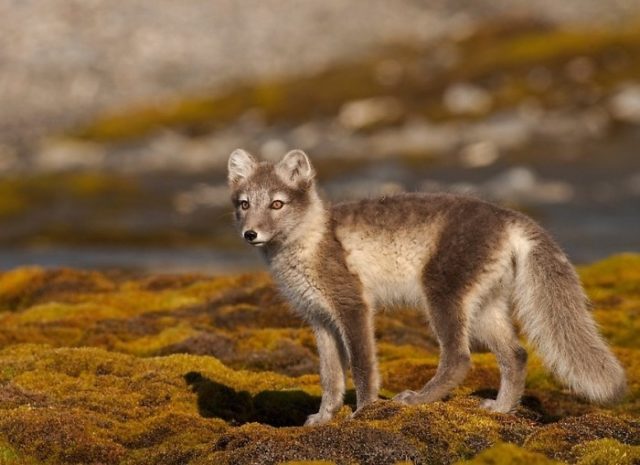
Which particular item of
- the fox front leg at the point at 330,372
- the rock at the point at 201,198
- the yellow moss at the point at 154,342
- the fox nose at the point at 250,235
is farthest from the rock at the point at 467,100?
the fox nose at the point at 250,235

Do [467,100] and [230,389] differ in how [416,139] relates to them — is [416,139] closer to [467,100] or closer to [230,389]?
[467,100]

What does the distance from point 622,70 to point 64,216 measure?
55476mm

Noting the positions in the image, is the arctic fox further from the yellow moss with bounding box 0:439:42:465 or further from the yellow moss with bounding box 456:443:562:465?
the yellow moss with bounding box 0:439:42:465

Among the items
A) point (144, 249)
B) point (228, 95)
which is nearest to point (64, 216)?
point (144, 249)

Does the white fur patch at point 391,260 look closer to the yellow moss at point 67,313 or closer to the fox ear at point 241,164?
the fox ear at point 241,164

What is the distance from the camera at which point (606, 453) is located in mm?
10430

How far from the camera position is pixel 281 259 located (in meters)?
13.6

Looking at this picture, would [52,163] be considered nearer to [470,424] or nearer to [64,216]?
[64,216]

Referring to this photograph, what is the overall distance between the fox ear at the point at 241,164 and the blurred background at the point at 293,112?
49.6 ft

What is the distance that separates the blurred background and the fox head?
49.8 feet

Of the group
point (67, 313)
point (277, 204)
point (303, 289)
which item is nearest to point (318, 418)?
point (303, 289)

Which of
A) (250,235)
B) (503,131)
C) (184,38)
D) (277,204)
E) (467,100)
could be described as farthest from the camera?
(184,38)

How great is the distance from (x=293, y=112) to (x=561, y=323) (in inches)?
3152

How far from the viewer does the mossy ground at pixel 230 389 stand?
35.9 ft
